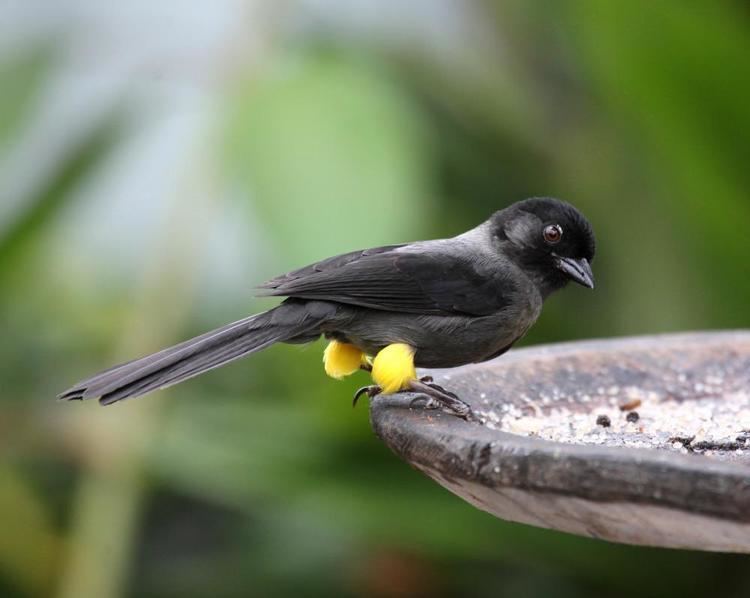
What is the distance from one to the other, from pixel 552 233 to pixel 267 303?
142 centimetres

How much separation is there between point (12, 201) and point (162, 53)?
1233 millimetres

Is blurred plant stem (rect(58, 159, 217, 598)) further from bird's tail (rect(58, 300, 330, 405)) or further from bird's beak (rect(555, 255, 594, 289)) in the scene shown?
bird's beak (rect(555, 255, 594, 289))

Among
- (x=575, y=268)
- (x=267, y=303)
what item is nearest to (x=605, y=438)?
(x=575, y=268)

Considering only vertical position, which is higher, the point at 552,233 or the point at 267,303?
the point at 552,233

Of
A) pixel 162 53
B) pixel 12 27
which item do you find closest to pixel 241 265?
pixel 162 53

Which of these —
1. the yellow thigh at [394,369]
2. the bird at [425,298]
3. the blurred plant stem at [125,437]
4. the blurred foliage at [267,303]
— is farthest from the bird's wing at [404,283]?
the blurred plant stem at [125,437]

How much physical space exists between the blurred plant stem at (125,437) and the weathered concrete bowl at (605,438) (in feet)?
5.47

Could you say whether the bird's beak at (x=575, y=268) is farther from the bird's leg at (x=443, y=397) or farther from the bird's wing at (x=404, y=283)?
the bird's leg at (x=443, y=397)

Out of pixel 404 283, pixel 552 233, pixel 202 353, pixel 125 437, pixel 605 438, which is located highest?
pixel 552 233

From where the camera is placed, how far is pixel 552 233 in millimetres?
3873

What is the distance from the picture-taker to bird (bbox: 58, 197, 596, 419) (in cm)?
368

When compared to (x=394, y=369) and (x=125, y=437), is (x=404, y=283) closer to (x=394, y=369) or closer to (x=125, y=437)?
(x=394, y=369)

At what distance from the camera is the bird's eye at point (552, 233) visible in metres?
3.86

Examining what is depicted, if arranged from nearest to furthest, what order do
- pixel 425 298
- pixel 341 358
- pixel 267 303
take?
pixel 425 298 → pixel 341 358 → pixel 267 303
